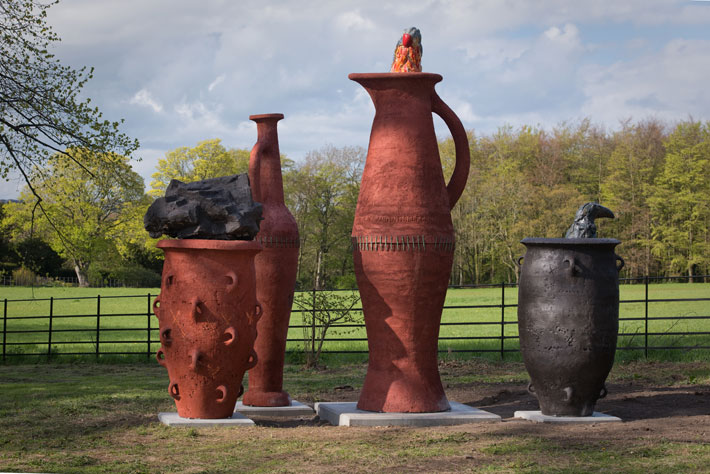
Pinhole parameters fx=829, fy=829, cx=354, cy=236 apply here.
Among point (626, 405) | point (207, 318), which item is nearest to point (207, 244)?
point (207, 318)

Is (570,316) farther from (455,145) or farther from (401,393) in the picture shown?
(455,145)

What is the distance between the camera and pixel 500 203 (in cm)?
3353

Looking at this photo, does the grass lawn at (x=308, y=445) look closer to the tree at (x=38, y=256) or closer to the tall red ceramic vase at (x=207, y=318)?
the tall red ceramic vase at (x=207, y=318)

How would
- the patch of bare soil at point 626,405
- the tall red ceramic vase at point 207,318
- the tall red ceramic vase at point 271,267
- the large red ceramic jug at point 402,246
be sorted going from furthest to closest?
the tall red ceramic vase at point 271,267 < the large red ceramic jug at point 402,246 < the tall red ceramic vase at point 207,318 < the patch of bare soil at point 626,405

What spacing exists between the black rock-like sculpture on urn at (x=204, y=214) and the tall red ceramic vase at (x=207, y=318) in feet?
0.57

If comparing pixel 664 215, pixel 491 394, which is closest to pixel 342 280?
pixel 664 215

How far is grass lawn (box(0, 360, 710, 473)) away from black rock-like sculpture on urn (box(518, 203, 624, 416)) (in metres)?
0.38

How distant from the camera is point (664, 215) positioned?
109 ft

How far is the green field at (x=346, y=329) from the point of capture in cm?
1433

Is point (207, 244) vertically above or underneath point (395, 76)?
underneath

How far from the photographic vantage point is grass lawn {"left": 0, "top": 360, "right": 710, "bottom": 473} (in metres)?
5.43

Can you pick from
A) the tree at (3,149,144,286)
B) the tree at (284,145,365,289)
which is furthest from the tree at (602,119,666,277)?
the tree at (3,149,144,286)

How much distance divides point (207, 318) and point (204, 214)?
2.84ft

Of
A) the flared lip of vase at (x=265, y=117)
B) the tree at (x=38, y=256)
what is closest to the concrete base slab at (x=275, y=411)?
the flared lip of vase at (x=265, y=117)
